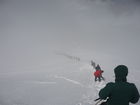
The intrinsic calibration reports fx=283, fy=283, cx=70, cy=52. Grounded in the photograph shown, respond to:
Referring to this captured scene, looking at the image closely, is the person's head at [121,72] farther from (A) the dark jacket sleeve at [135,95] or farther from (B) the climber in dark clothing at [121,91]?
(A) the dark jacket sleeve at [135,95]

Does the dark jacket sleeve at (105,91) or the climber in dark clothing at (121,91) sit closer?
the dark jacket sleeve at (105,91)

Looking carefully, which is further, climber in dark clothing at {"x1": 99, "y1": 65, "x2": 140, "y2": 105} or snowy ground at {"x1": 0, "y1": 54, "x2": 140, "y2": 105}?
snowy ground at {"x1": 0, "y1": 54, "x2": 140, "y2": 105}

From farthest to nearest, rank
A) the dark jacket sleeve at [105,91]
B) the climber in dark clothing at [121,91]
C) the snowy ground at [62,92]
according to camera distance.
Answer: the snowy ground at [62,92] → the climber in dark clothing at [121,91] → the dark jacket sleeve at [105,91]

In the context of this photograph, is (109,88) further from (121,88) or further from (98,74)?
(98,74)

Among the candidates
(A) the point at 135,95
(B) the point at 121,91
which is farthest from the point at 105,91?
(A) the point at 135,95

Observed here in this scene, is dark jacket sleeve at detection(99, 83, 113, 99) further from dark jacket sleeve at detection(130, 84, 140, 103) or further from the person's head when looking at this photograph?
dark jacket sleeve at detection(130, 84, 140, 103)

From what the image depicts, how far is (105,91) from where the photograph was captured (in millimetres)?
6281

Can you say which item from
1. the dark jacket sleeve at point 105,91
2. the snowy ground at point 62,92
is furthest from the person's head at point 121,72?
the snowy ground at point 62,92

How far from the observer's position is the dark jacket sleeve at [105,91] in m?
6.24

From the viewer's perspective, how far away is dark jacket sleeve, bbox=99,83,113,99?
6.24 meters

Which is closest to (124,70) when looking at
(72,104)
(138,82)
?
(72,104)

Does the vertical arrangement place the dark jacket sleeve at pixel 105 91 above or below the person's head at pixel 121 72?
below

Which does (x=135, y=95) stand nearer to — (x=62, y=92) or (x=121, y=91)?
(x=121, y=91)

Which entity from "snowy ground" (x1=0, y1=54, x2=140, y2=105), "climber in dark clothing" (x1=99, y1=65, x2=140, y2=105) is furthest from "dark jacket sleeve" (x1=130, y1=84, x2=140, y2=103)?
"snowy ground" (x1=0, y1=54, x2=140, y2=105)
